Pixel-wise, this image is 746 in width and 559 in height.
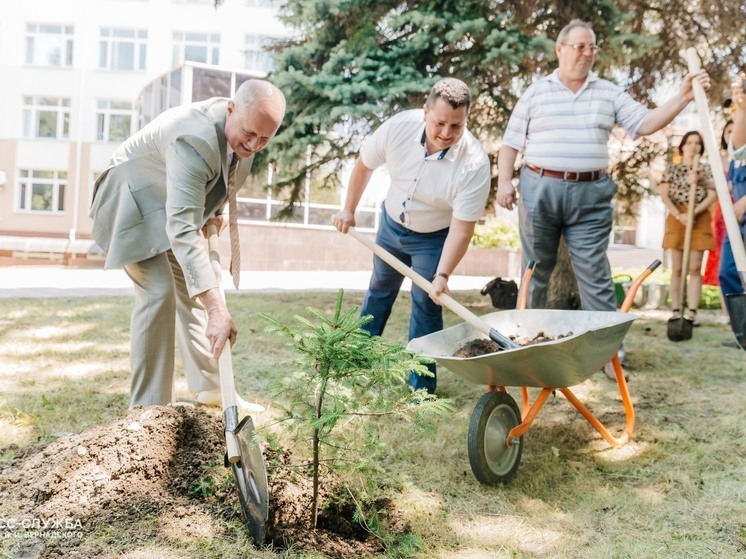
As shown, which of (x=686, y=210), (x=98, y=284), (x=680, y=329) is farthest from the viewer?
(x=98, y=284)

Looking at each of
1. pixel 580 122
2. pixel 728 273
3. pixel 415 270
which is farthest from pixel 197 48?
pixel 728 273

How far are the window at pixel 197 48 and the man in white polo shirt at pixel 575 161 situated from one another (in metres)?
17.9

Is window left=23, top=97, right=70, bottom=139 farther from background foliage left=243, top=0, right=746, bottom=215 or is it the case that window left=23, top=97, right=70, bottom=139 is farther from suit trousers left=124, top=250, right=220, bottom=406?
suit trousers left=124, top=250, right=220, bottom=406

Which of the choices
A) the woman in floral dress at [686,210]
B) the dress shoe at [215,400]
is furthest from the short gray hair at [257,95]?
the woman in floral dress at [686,210]

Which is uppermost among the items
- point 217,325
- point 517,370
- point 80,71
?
point 80,71

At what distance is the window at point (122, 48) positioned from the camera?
19859 millimetres

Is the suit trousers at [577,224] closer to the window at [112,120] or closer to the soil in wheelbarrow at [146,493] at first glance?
the soil in wheelbarrow at [146,493]

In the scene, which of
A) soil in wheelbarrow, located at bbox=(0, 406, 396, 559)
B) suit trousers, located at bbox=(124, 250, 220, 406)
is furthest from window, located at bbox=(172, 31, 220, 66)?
soil in wheelbarrow, located at bbox=(0, 406, 396, 559)

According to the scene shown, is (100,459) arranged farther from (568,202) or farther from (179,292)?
(568,202)

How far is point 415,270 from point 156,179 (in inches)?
52.4

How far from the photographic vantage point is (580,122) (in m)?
3.70

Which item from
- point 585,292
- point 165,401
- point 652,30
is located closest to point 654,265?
point 585,292

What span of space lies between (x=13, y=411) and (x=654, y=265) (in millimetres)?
2998

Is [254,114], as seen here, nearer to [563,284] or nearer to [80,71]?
[563,284]
